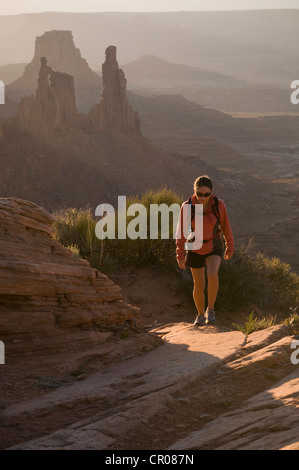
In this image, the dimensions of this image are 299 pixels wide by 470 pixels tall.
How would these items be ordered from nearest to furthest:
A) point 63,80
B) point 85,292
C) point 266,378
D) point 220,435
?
point 220,435, point 266,378, point 85,292, point 63,80

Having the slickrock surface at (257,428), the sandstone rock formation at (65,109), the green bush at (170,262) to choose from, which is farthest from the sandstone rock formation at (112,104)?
the slickrock surface at (257,428)

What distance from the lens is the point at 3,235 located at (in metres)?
6.58

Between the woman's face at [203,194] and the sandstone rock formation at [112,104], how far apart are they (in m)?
37.2

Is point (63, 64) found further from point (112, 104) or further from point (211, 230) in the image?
point (211, 230)

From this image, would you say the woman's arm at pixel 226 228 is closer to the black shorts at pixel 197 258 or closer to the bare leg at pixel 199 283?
the black shorts at pixel 197 258

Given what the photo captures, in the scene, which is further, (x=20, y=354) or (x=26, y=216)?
(x=26, y=216)

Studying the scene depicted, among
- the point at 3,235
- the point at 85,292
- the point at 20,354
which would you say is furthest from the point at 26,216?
the point at 20,354

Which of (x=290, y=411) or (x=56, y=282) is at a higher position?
(x=56, y=282)

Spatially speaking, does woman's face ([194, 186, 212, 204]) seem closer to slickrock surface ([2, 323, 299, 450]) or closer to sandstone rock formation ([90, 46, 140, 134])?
slickrock surface ([2, 323, 299, 450])

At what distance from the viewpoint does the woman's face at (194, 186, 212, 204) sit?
7238 millimetres

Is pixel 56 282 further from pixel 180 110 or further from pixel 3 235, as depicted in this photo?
pixel 180 110

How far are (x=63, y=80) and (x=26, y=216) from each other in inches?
1390
